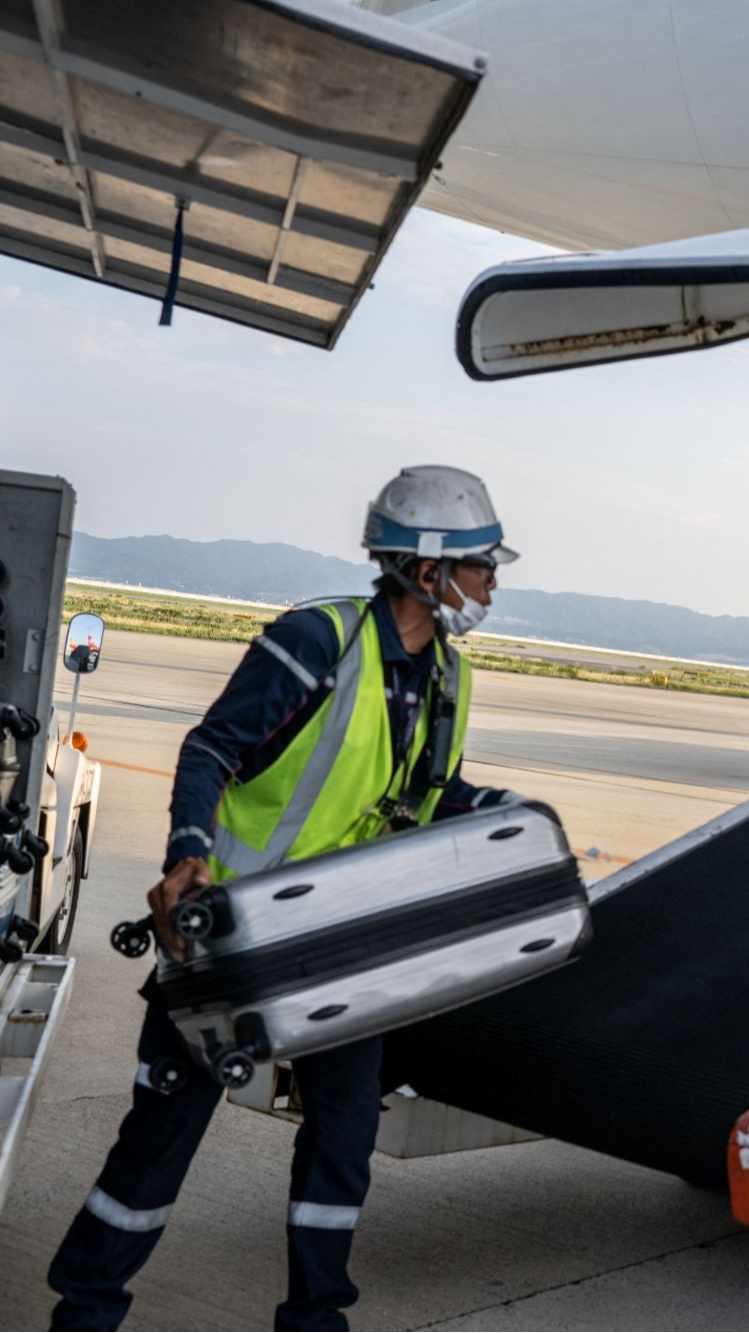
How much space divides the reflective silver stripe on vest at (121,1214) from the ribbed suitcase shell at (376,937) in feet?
1.33

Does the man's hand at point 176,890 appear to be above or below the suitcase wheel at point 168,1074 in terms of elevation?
above

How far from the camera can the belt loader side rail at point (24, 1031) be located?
10.9 ft

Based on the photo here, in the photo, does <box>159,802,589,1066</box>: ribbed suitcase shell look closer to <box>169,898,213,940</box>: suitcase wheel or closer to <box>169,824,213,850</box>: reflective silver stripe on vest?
<box>169,898,213,940</box>: suitcase wheel

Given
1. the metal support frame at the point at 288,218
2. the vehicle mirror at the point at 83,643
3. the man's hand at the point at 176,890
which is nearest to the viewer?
the man's hand at the point at 176,890

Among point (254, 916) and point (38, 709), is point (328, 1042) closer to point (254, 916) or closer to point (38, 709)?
point (254, 916)

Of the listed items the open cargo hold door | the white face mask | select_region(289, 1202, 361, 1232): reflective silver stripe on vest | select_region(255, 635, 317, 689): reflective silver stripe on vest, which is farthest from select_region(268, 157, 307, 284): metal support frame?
select_region(289, 1202, 361, 1232): reflective silver stripe on vest

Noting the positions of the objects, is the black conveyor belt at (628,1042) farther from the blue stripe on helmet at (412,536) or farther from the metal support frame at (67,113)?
the metal support frame at (67,113)

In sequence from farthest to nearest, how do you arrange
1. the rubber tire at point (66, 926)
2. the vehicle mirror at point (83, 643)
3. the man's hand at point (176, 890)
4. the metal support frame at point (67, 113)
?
the rubber tire at point (66, 926) → the vehicle mirror at point (83, 643) → the metal support frame at point (67, 113) → the man's hand at point (176, 890)

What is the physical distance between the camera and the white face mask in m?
3.00

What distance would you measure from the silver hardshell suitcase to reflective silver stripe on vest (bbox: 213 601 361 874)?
223 mm

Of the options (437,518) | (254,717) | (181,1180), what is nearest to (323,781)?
(254,717)

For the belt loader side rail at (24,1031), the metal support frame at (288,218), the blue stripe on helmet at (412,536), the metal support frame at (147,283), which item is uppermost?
the metal support frame at (288,218)

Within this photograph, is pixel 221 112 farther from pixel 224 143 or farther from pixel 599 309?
pixel 599 309

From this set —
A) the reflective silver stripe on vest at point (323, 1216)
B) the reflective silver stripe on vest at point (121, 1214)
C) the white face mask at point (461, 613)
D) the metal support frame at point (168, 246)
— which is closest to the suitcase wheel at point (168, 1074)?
the reflective silver stripe on vest at point (121, 1214)
